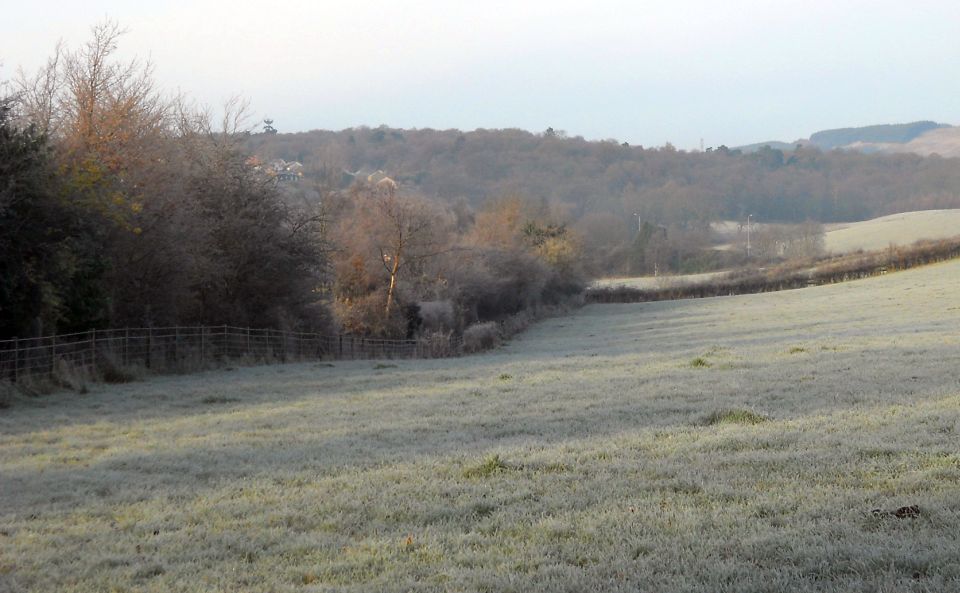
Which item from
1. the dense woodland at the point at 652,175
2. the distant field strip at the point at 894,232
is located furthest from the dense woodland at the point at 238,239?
the dense woodland at the point at 652,175

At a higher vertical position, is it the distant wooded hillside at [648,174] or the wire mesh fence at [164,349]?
the distant wooded hillside at [648,174]

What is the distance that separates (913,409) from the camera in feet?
38.9

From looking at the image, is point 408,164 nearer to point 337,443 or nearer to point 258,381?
point 258,381

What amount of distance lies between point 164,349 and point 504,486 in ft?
61.9

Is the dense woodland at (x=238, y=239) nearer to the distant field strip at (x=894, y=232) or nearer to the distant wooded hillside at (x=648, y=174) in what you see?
the distant field strip at (x=894, y=232)

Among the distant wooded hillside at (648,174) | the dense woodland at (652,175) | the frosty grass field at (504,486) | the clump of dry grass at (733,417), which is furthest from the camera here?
the distant wooded hillside at (648,174)

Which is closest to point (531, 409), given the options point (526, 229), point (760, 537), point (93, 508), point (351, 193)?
point (93, 508)

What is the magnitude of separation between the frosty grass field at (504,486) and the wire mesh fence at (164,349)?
1425mm

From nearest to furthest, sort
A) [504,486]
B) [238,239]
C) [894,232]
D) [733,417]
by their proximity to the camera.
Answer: [504,486] → [733,417] → [238,239] → [894,232]

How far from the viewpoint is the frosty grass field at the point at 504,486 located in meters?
5.74

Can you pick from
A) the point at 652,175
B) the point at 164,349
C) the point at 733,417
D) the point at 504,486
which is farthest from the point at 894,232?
the point at 504,486

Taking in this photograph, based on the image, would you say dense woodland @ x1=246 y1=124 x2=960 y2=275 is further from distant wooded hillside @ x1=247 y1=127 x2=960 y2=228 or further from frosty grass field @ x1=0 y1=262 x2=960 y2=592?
frosty grass field @ x1=0 y1=262 x2=960 y2=592

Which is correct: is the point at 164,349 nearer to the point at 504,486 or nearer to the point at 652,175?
the point at 504,486

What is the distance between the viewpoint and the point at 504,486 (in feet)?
27.7
